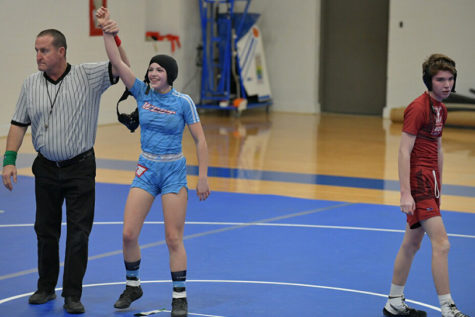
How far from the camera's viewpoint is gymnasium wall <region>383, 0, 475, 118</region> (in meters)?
17.1

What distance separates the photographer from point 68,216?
5.22 m

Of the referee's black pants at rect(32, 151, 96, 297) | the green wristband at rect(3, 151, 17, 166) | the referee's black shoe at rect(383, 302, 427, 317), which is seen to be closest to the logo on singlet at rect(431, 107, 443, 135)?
the referee's black shoe at rect(383, 302, 427, 317)

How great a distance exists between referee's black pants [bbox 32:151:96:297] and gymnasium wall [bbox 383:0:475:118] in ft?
42.9

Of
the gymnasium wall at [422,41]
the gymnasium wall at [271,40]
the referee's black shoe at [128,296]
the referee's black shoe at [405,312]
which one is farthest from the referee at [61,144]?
the gymnasium wall at [422,41]

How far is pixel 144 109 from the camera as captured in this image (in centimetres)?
507

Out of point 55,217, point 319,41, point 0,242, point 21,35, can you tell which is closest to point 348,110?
point 319,41

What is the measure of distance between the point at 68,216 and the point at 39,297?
0.53 meters

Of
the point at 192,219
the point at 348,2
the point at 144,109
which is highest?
the point at 348,2

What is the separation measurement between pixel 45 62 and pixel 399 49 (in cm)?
1353

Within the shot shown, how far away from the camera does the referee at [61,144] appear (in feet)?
16.8

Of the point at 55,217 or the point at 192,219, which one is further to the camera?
the point at 192,219

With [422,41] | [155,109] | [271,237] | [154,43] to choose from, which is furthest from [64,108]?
[422,41]

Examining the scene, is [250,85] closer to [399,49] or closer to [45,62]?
[399,49]

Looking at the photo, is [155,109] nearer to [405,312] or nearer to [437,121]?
[437,121]
